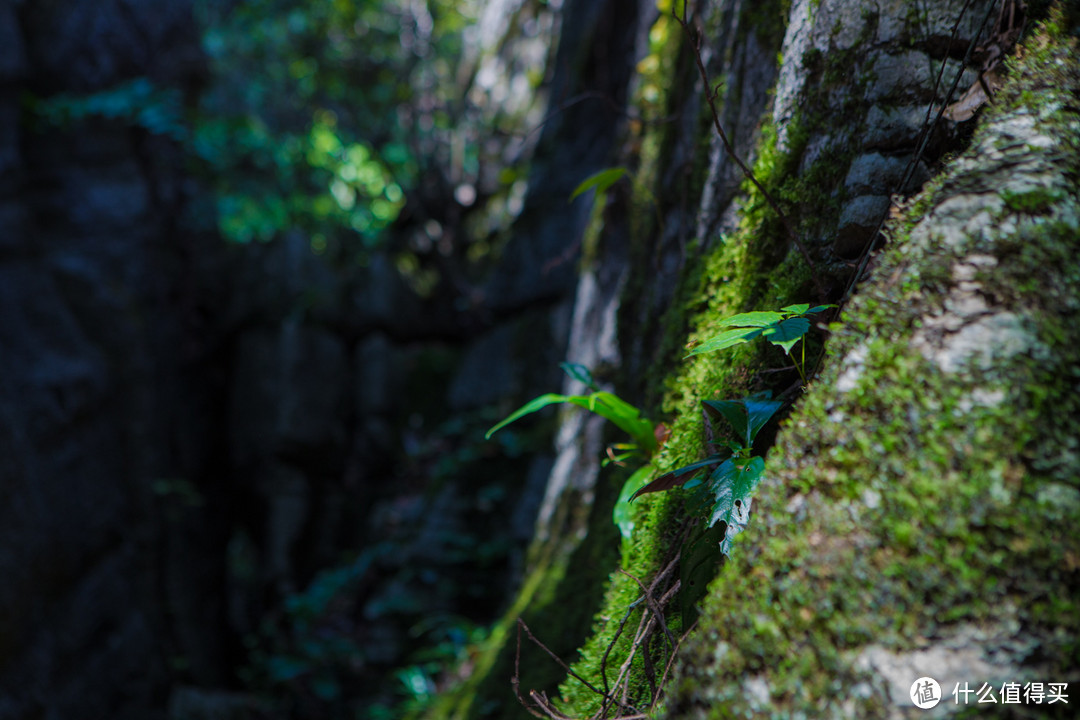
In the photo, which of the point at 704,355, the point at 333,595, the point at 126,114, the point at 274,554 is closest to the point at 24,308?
the point at 126,114

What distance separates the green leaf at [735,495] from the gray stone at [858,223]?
0.52 m

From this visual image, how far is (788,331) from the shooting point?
115 cm

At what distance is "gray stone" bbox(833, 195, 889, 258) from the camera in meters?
1.28

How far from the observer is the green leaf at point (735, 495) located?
1.12 metres

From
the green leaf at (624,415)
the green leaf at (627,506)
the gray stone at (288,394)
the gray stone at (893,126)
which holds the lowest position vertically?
the gray stone at (288,394)

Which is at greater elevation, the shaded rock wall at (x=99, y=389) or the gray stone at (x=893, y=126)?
the gray stone at (x=893, y=126)

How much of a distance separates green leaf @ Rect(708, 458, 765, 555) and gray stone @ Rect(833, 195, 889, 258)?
0.52 metres

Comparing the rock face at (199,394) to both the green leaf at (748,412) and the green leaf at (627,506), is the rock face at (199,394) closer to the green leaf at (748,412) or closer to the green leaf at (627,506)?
the green leaf at (627,506)

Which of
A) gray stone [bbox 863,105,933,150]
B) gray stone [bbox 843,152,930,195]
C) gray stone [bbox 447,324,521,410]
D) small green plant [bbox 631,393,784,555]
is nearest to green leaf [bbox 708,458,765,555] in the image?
small green plant [bbox 631,393,784,555]

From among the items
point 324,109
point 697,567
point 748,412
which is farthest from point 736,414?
point 324,109

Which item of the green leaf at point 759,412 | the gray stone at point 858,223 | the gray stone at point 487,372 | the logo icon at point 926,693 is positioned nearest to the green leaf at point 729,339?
the green leaf at point 759,412

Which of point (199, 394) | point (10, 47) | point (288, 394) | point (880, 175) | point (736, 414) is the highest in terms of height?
point (10, 47)

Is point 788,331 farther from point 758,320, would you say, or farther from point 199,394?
point 199,394

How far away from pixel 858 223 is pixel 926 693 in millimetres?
918
